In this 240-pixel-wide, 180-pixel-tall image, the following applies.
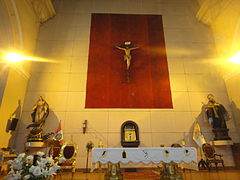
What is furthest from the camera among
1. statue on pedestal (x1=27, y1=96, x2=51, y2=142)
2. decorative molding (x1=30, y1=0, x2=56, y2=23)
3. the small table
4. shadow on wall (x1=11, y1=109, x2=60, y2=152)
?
decorative molding (x1=30, y1=0, x2=56, y2=23)

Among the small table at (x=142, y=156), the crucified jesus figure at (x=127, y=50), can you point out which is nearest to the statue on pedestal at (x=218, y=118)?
the small table at (x=142, y=156)

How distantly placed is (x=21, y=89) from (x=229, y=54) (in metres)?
7.13

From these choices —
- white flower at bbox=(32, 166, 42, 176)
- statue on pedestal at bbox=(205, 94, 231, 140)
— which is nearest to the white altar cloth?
white flower at bbox=(32, 166, 42, 176)

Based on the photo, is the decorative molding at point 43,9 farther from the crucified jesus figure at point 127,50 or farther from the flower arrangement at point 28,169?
the flower arrangement at point 28,169

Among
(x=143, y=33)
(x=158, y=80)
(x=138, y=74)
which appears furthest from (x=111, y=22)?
(x=158, y=80)

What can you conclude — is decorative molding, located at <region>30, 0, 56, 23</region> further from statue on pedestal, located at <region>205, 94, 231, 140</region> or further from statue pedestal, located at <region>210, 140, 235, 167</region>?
statue pedestal, located at <region>210, 140, 235, 167</region>

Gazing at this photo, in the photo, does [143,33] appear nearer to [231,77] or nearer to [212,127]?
[231,77]

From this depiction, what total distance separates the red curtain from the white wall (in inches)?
10.0

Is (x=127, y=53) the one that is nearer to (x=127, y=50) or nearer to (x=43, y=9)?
(x=127, y=50)

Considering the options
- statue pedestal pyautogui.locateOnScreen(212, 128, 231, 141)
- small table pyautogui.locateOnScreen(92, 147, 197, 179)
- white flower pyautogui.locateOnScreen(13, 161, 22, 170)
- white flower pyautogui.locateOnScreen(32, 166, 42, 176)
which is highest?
statue pedestal pyautogui.locateOnScreen(212, 128, 231, 141)

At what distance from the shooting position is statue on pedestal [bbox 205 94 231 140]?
5.19 meters

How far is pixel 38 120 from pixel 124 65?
11.1 ft

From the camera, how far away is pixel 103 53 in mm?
6570

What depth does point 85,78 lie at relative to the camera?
6152mm
